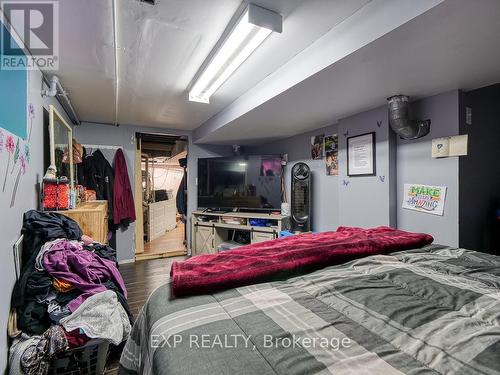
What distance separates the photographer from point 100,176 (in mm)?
3500

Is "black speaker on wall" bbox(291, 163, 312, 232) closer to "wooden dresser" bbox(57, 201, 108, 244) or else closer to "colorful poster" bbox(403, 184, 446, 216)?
"colorful poster" bbox(403, 184, 446, 216)

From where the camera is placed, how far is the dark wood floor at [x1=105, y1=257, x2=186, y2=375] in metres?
2.41

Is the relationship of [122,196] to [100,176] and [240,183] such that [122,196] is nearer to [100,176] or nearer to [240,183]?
[100,176]

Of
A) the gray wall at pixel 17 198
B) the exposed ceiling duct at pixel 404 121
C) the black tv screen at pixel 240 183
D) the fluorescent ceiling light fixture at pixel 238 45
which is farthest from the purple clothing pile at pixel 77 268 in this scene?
the exposed ceiling duct at pixel 404 121

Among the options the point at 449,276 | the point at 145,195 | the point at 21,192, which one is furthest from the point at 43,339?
the point at 145,195

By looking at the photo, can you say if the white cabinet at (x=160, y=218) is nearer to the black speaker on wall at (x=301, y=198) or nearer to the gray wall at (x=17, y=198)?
the black speaker on wall at (x=301, y=198)

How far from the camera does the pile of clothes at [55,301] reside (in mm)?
1277

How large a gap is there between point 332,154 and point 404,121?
1014mm

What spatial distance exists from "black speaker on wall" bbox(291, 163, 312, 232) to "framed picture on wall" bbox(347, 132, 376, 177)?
68 centimetres

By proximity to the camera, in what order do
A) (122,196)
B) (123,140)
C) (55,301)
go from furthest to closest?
(123,140)
(122,196)
(55,301)

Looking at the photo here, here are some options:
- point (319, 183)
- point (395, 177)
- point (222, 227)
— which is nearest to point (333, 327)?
point (395, 177)

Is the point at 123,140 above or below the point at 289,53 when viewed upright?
below

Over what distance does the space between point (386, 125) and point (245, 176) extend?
6.71 feet

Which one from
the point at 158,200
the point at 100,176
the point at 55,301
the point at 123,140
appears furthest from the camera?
the point at 158,200
